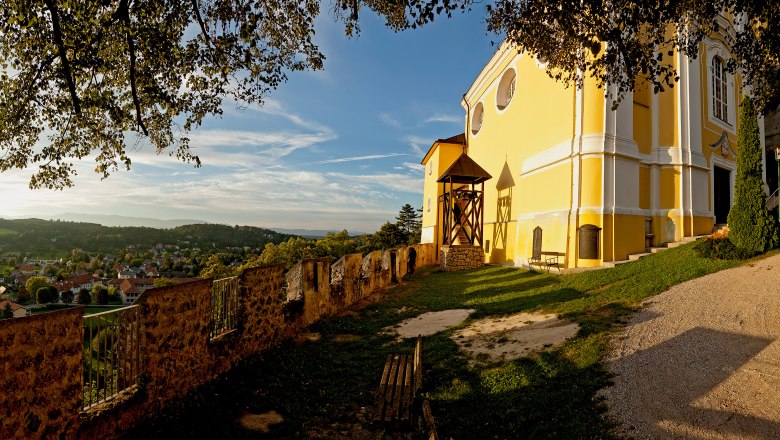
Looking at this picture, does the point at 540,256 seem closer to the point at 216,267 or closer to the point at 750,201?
the point at 750,201

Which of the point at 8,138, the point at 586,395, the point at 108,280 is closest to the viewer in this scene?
the point at 586,395

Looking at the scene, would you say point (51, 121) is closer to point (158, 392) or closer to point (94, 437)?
point (158, 392)

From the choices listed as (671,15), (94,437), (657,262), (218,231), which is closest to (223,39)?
(94,437)

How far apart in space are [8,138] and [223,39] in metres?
4.84

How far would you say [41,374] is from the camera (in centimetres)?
329

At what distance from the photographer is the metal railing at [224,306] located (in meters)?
6.01

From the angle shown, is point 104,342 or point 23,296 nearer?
point 104,342

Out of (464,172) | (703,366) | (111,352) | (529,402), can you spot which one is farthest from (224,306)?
(464,172)

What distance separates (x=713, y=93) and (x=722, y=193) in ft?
14.7

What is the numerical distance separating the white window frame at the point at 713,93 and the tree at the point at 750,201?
6.37 metres

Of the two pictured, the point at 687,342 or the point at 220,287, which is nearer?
the point at 687,342

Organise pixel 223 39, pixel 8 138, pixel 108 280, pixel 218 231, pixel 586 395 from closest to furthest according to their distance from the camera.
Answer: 1. pixel 586 395
2. pixel 223 39
3. pixel 8 138
4. pixel 108 280
5. pixel 218 231

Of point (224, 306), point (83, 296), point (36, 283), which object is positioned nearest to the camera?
point (224, 306)

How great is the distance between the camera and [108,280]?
1897cm
